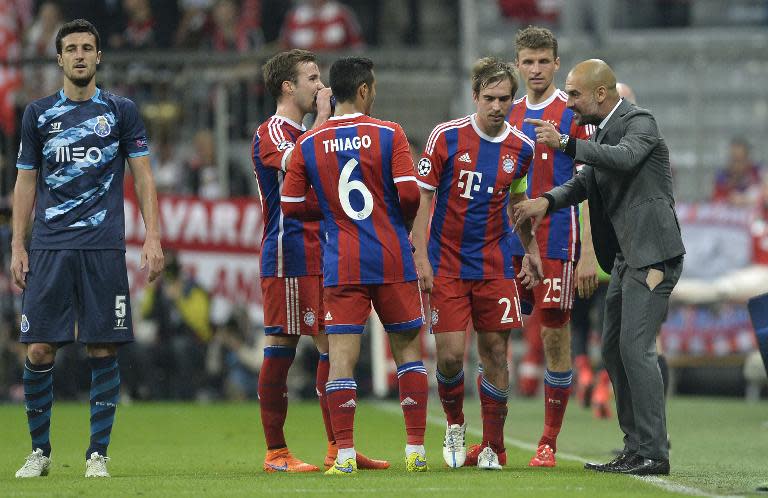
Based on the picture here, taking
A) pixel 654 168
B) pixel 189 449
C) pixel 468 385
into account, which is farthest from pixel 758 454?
pixel 468 385

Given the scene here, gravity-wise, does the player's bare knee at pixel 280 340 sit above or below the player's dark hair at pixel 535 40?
below

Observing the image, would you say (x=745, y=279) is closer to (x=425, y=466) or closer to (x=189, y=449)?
(x=189, y=449)

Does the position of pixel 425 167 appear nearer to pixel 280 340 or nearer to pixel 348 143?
pixel 348 143

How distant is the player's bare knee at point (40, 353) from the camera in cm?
773

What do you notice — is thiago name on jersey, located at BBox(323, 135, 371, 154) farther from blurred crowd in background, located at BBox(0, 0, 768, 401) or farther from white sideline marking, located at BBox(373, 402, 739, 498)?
blurred crowd in background, located at BBox(0, 0, 768, 401)

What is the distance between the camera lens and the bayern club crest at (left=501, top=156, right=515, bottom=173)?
26.2 ft

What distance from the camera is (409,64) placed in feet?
53.1

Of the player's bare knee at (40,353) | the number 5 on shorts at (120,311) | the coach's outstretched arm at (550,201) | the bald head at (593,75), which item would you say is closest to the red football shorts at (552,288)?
the coach's outstretched arm at (550,201)

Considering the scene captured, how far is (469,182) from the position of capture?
7973 mm

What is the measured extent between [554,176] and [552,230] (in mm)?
323

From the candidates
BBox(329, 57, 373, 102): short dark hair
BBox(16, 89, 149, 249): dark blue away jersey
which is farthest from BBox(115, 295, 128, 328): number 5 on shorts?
BBox(329, 57, 373, 102): short dark hair

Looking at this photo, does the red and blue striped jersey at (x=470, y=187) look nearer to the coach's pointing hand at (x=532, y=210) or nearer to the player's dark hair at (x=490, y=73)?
the player's dark hair at (x=490, y=73)

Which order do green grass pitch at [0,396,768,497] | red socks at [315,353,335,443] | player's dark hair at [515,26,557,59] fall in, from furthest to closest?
player's dark hair at [515,26,557,59] < red socks at [315,353,335,443] < green grass pitch at [0,396,768,497]

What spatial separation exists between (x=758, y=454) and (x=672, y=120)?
10.3 m
